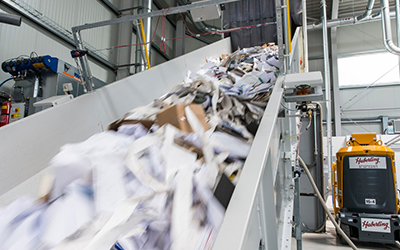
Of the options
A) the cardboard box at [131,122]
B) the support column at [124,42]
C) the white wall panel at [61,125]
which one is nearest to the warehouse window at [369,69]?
the support column at [124,42]

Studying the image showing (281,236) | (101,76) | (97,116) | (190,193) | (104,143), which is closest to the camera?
(190,193)

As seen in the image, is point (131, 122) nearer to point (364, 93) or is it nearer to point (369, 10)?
point (369, 10)

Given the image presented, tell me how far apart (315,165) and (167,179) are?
3.80 meters

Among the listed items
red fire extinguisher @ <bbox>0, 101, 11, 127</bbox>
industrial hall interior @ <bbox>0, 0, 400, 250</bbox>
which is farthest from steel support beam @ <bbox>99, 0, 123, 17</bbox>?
red fire extinguisher @ <bbox>0, 101, 11, 127</bbox>

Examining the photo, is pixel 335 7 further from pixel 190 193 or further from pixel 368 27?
pixel 190 193

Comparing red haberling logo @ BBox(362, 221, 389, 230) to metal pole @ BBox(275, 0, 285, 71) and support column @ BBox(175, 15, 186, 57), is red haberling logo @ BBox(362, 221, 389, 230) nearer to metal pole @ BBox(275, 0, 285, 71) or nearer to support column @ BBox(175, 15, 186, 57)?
metal pole @ BBox(275, 0, 285, 71)

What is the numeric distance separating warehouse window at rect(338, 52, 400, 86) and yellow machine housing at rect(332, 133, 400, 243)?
7.70 metres

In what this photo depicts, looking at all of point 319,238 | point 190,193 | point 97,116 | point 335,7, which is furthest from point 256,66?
point 335,7

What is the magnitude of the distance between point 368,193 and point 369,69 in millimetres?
8475

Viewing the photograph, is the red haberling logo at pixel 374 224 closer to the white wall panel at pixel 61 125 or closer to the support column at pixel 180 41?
the white wall panel at pixel 61 125

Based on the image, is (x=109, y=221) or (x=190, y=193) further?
(x=190, y=193)

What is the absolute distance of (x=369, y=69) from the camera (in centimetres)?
1048

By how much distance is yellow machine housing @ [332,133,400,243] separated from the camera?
Result: 3.63 m

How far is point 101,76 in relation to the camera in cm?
660
